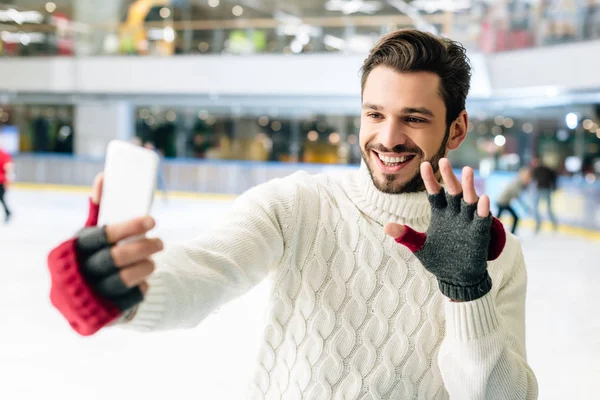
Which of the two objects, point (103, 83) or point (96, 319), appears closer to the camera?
point (96, 319)

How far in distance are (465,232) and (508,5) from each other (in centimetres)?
1543

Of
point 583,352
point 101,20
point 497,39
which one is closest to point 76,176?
point 101,20

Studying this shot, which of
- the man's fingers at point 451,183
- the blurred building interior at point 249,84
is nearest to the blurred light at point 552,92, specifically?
the blurred building interior at point 249,84

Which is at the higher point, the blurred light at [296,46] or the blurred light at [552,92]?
the blurred light at [296,46]

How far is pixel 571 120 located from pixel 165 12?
11264 mm

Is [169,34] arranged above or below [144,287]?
above

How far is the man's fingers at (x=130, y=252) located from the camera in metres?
1.01

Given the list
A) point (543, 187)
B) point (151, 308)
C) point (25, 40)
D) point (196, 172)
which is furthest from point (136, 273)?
point (25, 40)

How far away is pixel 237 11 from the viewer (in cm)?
2044

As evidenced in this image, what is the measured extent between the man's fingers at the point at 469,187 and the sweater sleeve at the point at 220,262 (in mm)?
438

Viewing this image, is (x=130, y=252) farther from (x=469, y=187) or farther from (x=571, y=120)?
(x=571, y=120)

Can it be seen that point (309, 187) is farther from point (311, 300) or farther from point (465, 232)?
point (465, 232)

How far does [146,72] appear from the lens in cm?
1955

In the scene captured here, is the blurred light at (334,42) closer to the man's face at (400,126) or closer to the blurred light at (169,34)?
the blurred light at (169,34)
